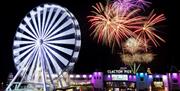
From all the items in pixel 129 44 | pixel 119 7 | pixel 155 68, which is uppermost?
pixel 119 7

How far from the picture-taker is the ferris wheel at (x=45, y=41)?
1613 inches

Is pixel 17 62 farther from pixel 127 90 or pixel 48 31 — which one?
pixel 127 90

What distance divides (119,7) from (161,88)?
1455cm

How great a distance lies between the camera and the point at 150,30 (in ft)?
160

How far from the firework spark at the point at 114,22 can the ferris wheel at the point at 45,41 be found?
23.7 ft

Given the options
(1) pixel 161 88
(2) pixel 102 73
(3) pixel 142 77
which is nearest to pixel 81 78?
(2) pixel 102 73

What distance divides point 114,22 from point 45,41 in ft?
42.1

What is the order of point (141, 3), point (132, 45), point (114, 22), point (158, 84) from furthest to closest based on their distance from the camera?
1. point (132, 45)
2. point (141, 3)
3. point (114, 22)
4. point (158, 84)

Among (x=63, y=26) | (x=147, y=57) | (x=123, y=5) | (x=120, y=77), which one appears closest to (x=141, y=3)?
(x=123, y=5)

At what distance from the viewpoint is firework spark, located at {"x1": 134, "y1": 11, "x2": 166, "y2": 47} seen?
1902 inches

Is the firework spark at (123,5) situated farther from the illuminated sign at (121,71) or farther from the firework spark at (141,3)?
the illuminated sign at (121,71)

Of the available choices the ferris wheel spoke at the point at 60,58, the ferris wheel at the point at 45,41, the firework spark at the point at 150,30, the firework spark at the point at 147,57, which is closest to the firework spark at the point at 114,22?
the firework spark at the point at 150,30

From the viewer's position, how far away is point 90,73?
185 feet

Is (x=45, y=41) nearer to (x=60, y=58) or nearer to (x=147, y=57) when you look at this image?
(x=60, y=58)
